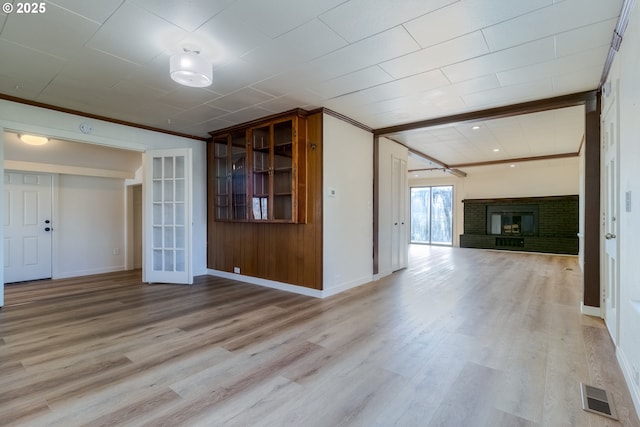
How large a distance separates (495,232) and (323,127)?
26.8ft

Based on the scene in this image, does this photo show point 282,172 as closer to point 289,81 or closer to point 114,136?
point 289,81

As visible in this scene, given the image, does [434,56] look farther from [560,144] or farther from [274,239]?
[560,144]

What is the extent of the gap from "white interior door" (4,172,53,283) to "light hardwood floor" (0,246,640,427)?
2.96 ft

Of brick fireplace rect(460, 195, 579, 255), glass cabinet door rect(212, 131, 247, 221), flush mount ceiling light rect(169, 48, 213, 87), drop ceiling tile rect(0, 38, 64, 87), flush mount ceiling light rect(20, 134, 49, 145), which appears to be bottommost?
brick fireplace rect(460, 195, 579, 255)

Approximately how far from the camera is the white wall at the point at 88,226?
211 inches

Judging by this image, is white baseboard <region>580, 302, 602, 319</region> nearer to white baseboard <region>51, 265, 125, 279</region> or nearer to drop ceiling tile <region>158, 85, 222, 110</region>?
drop ceiling tile <region>158, 85, 222, 110</region>

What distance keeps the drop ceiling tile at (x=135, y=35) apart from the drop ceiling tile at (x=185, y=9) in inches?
3.0

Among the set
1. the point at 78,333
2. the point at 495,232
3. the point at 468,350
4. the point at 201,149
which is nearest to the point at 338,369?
the point at 468,350

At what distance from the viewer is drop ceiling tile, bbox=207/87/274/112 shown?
3.56 m

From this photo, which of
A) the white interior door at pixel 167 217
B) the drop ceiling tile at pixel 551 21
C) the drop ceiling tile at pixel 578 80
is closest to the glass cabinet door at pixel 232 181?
the white interior door at pixel 167 217

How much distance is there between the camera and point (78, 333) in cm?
283

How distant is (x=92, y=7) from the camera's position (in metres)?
2.08

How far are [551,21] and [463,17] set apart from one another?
0.66 m

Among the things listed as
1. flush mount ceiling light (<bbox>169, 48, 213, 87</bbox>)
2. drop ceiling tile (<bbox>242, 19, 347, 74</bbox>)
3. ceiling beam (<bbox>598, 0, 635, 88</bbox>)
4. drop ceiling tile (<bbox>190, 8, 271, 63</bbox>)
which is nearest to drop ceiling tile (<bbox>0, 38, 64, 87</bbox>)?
Result: flush mount ceiling light (<bbox>169, 48, 213, 87</bbox>)
